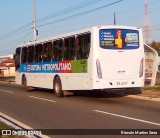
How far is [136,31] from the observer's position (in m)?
18.7

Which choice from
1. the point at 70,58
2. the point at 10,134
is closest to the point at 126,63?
the point at 70,58

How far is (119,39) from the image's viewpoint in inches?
720

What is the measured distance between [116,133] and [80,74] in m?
9.02

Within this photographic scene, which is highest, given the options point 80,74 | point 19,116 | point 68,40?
point 68,40

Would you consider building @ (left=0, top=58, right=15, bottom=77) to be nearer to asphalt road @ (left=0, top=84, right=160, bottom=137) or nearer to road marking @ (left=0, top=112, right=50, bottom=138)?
asphalt road @ (left=0, top=84, right=160, bottom=137)

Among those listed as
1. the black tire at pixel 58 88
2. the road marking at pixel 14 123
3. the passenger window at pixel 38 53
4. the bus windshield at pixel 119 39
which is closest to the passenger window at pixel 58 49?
the black tire at pixel 58 88

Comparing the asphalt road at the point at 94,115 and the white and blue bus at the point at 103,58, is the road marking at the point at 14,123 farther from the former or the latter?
the white and blue bus at the point at 103,58

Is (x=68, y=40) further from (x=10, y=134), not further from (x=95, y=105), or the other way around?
(x=10, y=134)

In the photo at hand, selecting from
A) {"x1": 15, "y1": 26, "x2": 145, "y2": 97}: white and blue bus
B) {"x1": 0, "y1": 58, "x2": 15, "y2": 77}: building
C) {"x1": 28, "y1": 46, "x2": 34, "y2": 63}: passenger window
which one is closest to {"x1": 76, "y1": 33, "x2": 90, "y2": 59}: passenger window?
{"x1": 15, "y1": 26, "x2": 145, "y2": 97}: white and blue bus

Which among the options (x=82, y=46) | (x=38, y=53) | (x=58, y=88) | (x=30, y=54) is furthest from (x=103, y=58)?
(x=30, y=54)

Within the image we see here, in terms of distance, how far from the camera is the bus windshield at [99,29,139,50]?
708 inches

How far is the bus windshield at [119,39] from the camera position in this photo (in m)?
18.0

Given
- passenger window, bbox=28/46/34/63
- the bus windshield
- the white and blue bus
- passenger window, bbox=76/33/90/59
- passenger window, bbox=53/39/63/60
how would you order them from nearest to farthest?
the white and blue bus → the bus windshield → passenger window, bbox=76/33/90/59 → passenger window, bbox=53/39/63/60 → passenger window, bbox=28/46/34/63

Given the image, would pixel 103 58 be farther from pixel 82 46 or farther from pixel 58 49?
pixel 58 49
